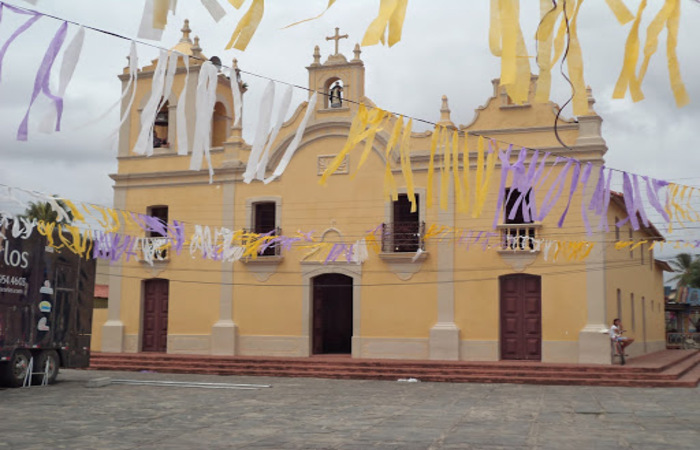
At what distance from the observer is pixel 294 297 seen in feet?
70.1

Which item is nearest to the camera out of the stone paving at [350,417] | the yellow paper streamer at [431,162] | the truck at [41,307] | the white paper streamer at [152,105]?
the white paper streamer at [152,105]

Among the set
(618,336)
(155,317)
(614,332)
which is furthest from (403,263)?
Answer: (155,317)

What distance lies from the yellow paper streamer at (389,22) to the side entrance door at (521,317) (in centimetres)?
1579

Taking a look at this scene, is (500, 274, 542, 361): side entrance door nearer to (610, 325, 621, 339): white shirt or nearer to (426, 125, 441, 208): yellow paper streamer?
(610, 325, 621, 339): white shirt

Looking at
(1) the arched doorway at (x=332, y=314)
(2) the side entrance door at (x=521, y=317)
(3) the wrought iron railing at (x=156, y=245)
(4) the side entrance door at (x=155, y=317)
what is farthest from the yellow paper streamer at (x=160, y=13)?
(4) the side entrance door at (x=155, y=317)

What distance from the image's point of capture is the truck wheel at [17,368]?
14.6 meters

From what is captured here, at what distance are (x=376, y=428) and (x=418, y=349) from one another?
33.0 ft

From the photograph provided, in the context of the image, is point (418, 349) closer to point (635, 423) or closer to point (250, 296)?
point (250, 296)

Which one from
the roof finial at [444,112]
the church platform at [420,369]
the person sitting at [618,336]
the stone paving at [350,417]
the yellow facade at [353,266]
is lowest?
the stone paving at [350,417]

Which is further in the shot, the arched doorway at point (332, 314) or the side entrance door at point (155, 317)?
the side entrance door at point (155, 317)

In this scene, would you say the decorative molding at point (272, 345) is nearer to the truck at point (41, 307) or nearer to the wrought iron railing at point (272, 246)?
the wrought iron railing at point (272, 246)

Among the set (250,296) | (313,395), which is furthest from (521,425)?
(250,296)

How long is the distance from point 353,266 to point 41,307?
27.3 ft

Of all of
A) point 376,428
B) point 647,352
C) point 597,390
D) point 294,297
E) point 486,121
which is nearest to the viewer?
point 376,428
